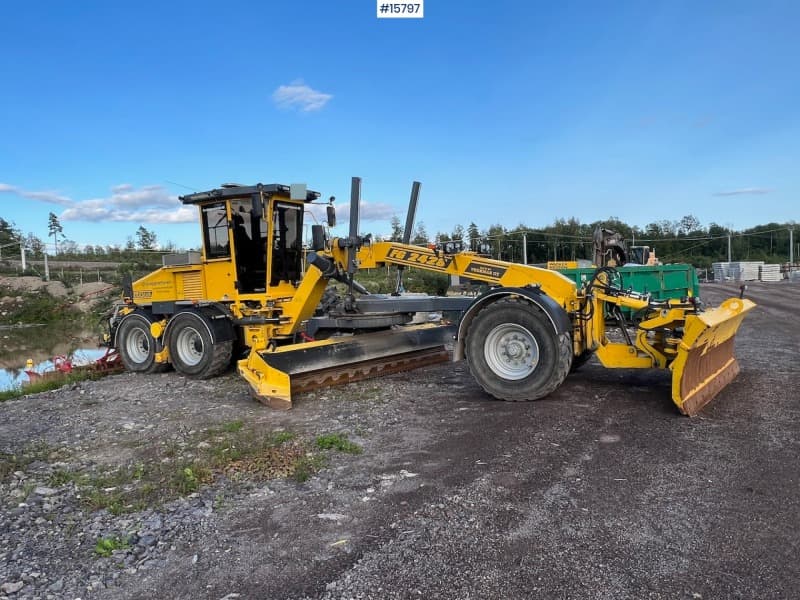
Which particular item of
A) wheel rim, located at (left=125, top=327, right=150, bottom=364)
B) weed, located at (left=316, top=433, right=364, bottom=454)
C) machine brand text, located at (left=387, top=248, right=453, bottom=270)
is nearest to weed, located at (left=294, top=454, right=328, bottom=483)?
weed, located at (left=316, top=433, right=364, bottom=454)

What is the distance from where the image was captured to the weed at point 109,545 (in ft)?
12.3

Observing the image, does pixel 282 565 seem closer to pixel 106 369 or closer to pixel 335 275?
pixel 335 275

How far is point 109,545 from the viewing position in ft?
12.6

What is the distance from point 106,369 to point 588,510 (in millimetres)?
10249

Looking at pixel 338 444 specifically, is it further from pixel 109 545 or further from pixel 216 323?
pixel 216 323

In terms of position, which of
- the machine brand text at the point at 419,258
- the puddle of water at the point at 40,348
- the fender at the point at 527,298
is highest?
the machine brand text at the point at 419,258

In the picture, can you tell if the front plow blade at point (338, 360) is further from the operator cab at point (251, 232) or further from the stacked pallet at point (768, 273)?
the stacked pallet at point (768, 273)

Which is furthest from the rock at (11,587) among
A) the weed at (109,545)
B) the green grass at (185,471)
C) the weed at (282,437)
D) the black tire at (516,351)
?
the black tire at (516,351)

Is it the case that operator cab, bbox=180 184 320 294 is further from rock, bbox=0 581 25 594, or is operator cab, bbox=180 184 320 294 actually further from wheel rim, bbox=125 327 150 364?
rock, bbox=0 581 25 594

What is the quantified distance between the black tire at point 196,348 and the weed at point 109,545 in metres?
5.68

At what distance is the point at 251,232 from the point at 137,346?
369 cm

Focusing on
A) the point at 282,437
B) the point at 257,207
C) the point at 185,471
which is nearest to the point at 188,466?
the point at 185,471

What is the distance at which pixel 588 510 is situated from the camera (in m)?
4.04

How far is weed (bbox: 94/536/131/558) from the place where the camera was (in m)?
3.76
